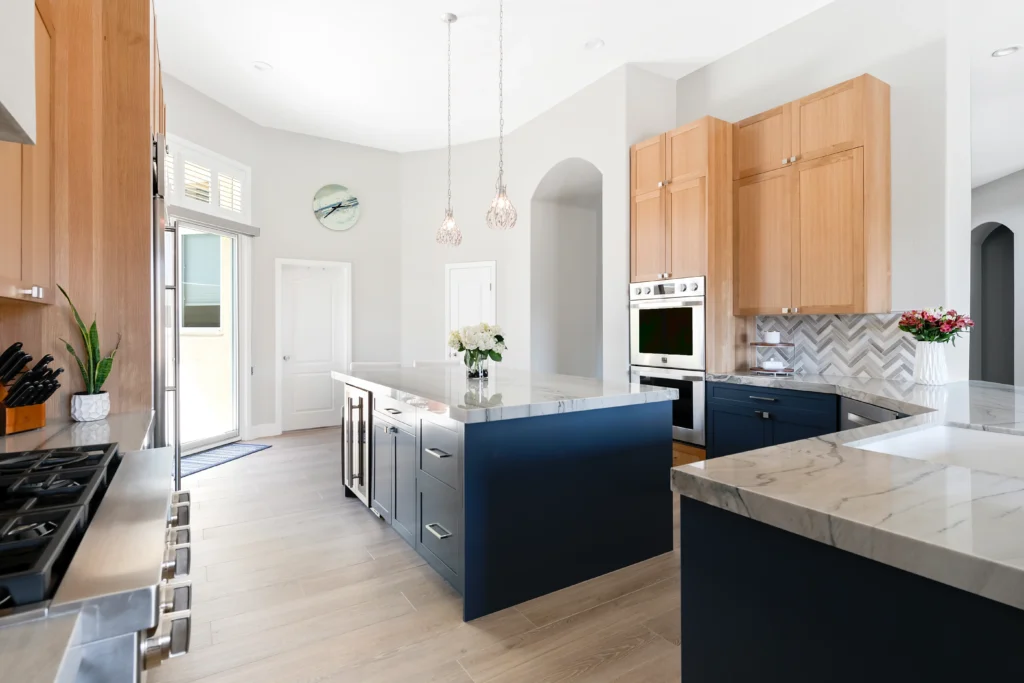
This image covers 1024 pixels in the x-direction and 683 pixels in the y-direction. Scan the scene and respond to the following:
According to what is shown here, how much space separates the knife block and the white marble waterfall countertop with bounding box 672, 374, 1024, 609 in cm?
208

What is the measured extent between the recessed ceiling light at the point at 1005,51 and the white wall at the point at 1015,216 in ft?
9.02

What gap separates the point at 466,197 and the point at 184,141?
294cm

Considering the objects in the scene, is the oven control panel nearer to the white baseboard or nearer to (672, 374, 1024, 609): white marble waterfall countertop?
(672, 374, 1024, 609): white marble waterfall countertop

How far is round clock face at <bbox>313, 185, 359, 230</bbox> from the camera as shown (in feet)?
19.9

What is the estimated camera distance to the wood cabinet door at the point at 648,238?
13.2 ft

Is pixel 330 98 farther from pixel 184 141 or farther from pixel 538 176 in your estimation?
pixel 538 176

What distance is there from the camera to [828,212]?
10.7 ft

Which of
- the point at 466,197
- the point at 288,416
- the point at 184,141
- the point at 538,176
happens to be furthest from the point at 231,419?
the point at 538,176

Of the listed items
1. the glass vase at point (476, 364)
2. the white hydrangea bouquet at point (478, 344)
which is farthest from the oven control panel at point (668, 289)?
the glass vase at point (476, 364)

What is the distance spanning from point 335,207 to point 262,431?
2785mm

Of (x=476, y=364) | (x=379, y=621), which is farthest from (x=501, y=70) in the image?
(x=379, y=621)

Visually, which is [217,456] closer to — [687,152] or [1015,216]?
[687,152]

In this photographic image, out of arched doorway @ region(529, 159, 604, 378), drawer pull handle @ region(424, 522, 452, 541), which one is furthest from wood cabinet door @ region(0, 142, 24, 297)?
arched doorway @ region(529, 159, 604, 378)

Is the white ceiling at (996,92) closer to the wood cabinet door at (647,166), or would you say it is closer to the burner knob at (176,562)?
the wood cabinet door at (647,166)
